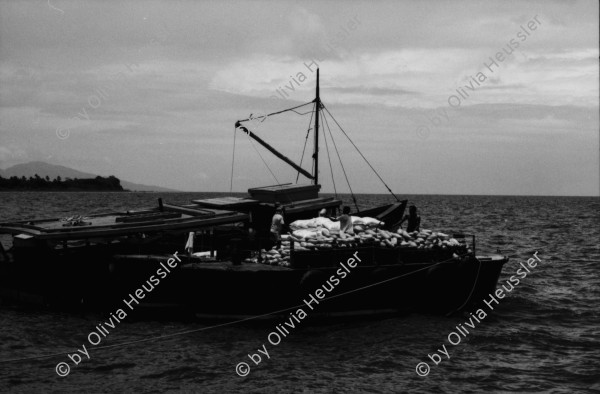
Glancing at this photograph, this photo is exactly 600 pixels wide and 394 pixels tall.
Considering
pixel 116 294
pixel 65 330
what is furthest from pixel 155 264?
pixel 65 330

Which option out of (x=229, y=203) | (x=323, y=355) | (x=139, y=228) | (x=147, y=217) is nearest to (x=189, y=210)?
(x=229, y=203)

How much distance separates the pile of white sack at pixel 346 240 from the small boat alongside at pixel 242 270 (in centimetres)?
4

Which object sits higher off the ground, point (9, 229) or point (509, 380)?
point (9, 229)

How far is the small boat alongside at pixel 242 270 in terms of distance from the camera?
55.0 feet

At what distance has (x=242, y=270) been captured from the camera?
16.5 m

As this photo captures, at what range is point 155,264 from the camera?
1734 cm

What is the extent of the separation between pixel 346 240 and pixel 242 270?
3043mm

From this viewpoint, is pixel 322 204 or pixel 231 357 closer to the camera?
pixel 231 357

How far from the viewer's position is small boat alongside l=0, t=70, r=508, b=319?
55.0 feet

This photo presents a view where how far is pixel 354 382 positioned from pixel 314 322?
421cm

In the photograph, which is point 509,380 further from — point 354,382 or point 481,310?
point 481,310

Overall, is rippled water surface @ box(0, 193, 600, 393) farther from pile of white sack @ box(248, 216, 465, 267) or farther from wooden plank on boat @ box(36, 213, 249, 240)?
wooden plank on boat @ box(36, 213, 249, 240)

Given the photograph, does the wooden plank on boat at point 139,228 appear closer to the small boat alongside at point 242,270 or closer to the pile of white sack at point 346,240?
the small boat alongside at point 242,270

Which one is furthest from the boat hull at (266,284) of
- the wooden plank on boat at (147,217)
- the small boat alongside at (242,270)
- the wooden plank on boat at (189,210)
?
the wooden plank on boat at (189,210)
